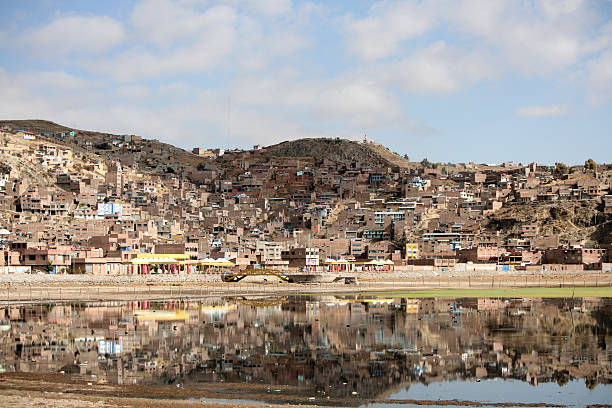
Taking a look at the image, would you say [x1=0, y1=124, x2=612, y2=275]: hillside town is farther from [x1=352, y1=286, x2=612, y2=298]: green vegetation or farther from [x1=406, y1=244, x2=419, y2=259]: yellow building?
[x1=352, y1=286, x2=612, y2=298]: green vegetation

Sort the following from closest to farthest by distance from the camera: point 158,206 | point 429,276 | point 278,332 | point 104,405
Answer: point 104,405
point 278,332
point 429,276
point 158,206

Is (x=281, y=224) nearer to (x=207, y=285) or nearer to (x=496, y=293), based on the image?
(x=207, y=285)

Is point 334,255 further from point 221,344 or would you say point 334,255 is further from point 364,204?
point 221,344

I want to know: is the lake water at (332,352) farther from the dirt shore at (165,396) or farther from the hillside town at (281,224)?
the hillside town at (281,224)

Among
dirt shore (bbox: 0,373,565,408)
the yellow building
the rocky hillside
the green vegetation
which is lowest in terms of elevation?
the green vegetation

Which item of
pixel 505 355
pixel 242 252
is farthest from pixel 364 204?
pixel 505 355

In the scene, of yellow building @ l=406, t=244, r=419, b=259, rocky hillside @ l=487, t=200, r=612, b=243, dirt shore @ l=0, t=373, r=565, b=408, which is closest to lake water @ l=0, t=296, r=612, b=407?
dirt shore @ l=0, t=373, r=565, b=408
